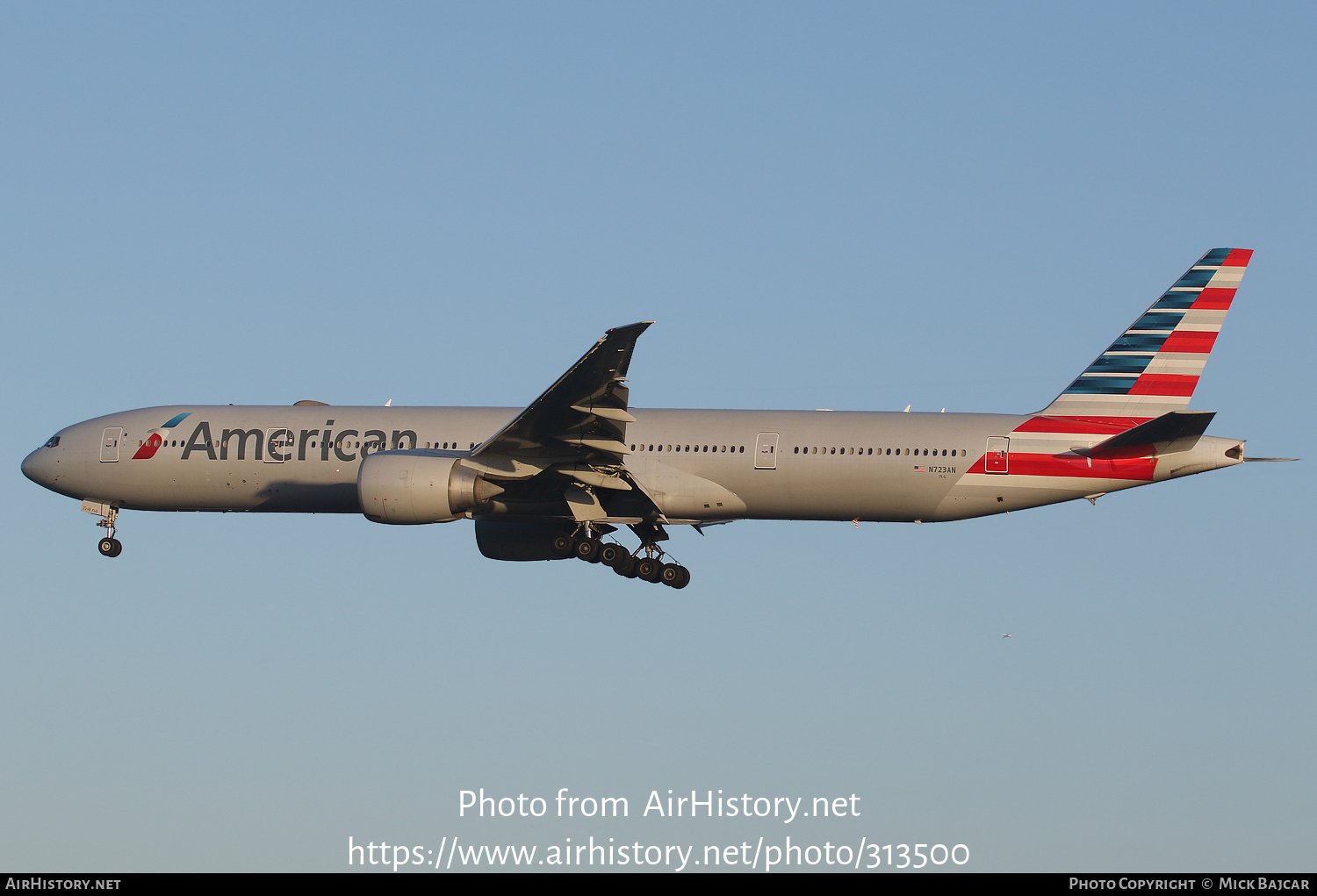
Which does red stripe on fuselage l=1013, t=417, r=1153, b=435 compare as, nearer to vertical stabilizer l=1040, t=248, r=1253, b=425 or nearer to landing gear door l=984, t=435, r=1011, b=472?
vertical stabilizer l=1040, t=248, r=1253, b=425

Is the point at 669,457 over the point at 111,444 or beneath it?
beneath

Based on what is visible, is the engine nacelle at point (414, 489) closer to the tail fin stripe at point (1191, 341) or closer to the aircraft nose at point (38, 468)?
the aircraft nose at point (38, 468)

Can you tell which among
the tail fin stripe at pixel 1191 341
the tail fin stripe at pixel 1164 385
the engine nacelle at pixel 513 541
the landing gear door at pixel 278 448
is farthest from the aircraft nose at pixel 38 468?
the tail fin stripe at pixel 1191 341

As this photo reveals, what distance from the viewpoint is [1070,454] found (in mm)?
34688

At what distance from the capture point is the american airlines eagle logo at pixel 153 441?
39.2 metres

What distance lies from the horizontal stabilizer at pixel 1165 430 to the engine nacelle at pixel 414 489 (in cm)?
1467

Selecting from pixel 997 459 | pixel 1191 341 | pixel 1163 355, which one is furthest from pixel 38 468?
pixel 1191 341

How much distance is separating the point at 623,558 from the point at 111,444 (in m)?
14.5

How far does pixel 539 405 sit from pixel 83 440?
15.5 meters

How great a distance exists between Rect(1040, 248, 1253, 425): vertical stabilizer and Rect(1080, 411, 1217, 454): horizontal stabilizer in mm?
1923

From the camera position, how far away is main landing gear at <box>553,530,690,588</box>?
36.0 metres

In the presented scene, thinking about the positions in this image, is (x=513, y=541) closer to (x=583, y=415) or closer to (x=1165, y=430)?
(x=583, y=415)

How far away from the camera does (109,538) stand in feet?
133

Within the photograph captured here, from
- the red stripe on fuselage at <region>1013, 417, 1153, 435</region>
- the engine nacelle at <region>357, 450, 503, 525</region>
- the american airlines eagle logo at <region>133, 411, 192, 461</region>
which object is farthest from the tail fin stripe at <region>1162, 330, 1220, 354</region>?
the american airlines eagle logo at <region>133, 411, 192, 461</region>
